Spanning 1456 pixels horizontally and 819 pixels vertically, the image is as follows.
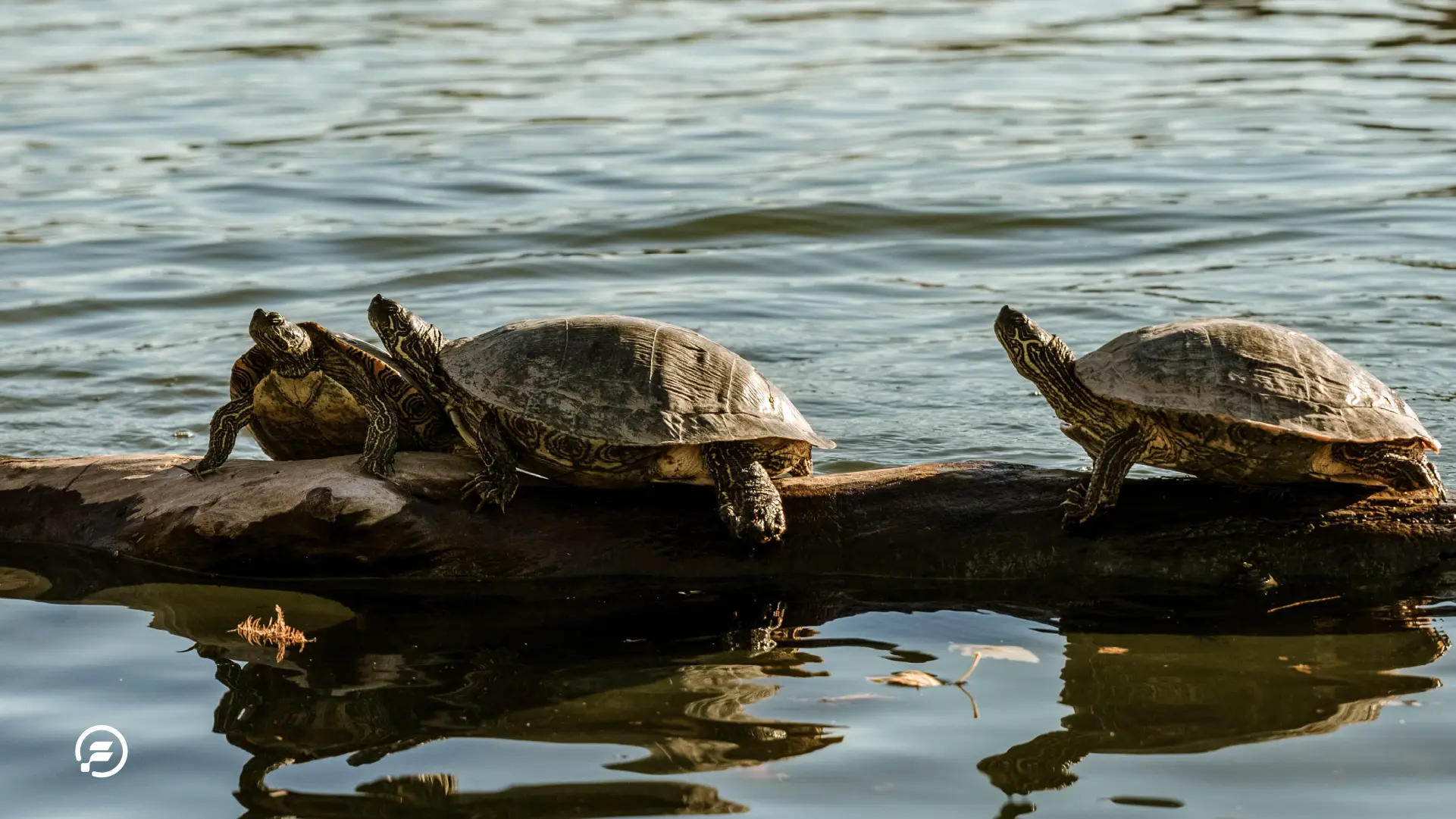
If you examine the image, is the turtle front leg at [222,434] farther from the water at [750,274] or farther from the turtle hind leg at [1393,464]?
the turtle hind leg at [1393,464]

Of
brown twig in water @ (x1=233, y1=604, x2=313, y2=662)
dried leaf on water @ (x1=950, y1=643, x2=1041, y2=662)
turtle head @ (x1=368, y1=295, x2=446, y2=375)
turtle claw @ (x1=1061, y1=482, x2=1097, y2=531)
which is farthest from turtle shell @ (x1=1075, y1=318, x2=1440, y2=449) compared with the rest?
brown twig in water @ (x1=233, y1=604, x2=313, y2=662)

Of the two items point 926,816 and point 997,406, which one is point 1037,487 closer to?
point 926,816

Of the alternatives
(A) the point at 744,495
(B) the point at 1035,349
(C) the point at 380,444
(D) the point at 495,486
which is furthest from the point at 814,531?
(C) the point at 380,444

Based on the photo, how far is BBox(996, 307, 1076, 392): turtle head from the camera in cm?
491

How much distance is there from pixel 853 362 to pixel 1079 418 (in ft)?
12.2

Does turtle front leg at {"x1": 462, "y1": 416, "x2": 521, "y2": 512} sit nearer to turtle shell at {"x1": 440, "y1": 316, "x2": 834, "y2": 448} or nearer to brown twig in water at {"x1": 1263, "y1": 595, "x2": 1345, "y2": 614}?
turtle shell at {"x1": 440, "y1": 316, "x2": 834, "y2": 448}

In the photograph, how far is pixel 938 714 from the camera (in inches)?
162

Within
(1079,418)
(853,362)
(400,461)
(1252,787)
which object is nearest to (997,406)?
(853,362)

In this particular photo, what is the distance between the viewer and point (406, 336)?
524cm

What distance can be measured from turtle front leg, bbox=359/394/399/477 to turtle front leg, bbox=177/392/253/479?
0.50 meters

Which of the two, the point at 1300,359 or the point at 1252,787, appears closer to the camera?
the point at 1252,787

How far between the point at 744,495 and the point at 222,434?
5.85 ft

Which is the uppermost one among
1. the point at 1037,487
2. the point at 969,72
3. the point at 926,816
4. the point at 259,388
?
the point at 969,72

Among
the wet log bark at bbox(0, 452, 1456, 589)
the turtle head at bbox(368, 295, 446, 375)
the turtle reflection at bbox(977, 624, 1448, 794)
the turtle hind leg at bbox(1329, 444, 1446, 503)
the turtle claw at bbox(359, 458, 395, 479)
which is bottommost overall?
the turtle reflection at bbox(977, 624, 1448, 794)
